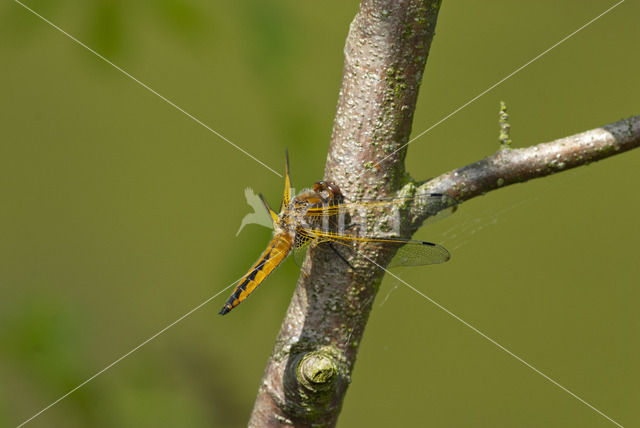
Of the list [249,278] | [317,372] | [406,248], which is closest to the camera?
[317,372]

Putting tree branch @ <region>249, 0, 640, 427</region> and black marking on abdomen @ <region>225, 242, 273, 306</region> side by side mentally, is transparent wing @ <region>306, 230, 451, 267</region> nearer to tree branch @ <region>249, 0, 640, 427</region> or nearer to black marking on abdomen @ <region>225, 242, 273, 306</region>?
tree branch @ <region>249, 0, 640, 427</region>

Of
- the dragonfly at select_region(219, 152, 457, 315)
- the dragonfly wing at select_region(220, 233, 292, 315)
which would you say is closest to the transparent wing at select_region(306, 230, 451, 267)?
the dragonfly at select_region(219, 152, 457, 315)

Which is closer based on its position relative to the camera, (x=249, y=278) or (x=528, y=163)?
(x=528, y=163)

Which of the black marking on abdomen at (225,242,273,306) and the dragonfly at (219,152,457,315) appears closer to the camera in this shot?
the dragonfly at (219,152,457,315)

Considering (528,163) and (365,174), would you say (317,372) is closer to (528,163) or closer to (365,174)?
(365,174)

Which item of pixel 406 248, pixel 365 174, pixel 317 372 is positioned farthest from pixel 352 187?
pixel 317 372

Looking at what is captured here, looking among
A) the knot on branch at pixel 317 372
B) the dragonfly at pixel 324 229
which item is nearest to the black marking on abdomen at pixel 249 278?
the dragonfly at pixel 324 229
